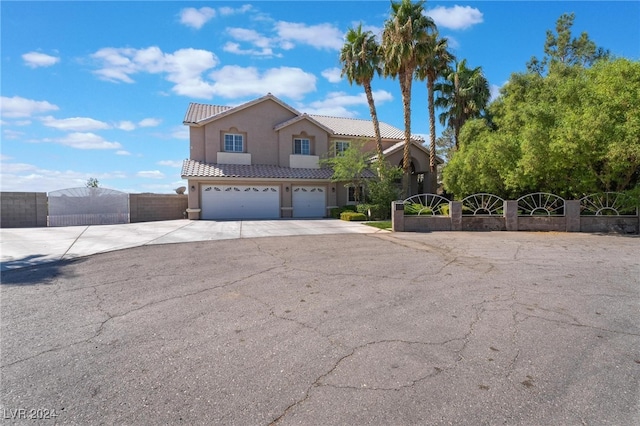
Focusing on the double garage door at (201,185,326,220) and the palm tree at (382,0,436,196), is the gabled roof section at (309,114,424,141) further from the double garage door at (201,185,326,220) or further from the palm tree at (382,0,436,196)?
the palm tree at (382,0,436,196)

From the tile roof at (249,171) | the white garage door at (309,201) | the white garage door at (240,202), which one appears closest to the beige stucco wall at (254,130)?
the tile roof at (249,171)

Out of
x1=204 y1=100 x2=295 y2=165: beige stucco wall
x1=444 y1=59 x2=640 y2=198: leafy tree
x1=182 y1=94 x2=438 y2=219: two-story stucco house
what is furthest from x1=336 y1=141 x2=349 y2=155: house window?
x1=444 y1=59 x2=640 y2=198: leafy tree

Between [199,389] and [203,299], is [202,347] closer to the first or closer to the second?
[199,389]

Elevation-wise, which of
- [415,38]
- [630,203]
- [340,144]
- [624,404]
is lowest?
[624,404]

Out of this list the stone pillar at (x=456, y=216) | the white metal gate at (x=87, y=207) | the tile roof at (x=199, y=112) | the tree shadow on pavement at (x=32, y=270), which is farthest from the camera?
the tile roof at (x=199, y=112)

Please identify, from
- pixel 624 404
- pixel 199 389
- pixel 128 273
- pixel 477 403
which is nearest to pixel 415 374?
pixel 477 403

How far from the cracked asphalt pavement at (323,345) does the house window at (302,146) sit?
19.6m

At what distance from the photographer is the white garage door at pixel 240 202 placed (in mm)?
23938

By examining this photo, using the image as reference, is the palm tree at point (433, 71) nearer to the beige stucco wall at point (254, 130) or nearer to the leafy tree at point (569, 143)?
the leafy tree at point (569, 143)

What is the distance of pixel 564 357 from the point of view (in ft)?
13.1

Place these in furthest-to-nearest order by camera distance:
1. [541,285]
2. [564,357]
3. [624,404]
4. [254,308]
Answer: [541,285], [254,308], [564,357], [624,404]

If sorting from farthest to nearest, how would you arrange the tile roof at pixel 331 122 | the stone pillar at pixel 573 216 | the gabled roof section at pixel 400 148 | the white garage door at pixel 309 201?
the gabled roof section at pixel 400 148 < the white garage door at pixel 309 201 < the tile roof at pixel 331 122 < the stone pillar at pixel 573 216

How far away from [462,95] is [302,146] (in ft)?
45.0

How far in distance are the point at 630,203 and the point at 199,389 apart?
65.0 ft
